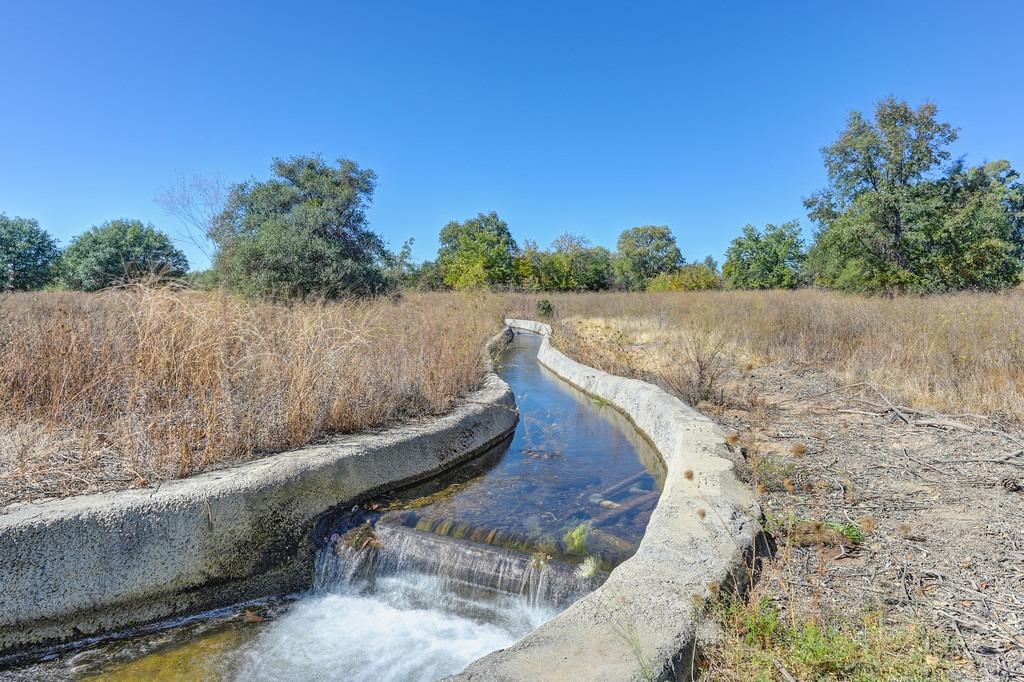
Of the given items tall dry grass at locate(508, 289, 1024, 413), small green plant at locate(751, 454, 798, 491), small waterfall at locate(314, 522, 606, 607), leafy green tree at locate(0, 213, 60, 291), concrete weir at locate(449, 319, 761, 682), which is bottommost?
small waterfall at locate(314, 522, 606, 607)

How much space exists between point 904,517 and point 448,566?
9.87ft

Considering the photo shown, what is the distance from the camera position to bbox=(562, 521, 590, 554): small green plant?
12.8 feet

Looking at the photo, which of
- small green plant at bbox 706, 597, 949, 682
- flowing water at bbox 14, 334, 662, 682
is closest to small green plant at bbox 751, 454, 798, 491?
flowing water at bbox 14, 334, 662, 682

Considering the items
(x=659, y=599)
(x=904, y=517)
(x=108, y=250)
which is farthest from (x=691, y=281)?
(x=659, y=599)

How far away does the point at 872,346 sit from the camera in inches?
332

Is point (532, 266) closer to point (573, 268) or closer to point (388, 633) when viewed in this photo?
point (573, 268)

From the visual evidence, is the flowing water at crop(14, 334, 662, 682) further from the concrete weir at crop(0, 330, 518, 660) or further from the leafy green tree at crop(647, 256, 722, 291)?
the leafy green tree at crop(647, 256, 722, 291)

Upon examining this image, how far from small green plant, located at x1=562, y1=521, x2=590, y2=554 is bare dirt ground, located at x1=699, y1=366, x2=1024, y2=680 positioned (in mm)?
1276

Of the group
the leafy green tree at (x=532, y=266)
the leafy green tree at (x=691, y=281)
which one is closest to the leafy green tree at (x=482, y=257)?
the leafy green tree at (x=532, y=266)

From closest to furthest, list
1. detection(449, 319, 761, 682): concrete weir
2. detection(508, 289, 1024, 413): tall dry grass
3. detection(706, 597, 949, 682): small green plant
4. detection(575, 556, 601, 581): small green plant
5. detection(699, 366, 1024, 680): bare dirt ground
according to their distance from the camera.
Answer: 1. detection(706, 597, 949, 682): small green plant
2. detection(449, 319, 761, 682): concrete weir
3. detection(699, 366, 1024, 680): bare dirt ground
4. detection(575, 556, 601, 581): small green plant
5. detection(508, 289, 1024, 413): tall dry grass

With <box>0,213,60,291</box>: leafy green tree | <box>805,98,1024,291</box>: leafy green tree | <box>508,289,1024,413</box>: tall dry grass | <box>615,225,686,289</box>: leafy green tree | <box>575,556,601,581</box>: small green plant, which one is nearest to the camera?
<box>575,556,601,581</box>: small green plant

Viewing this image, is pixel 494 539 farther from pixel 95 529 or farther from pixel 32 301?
pixel 32 301

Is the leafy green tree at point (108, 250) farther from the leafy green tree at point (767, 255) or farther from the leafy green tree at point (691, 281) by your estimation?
the leafy green tree at point (767, 255)

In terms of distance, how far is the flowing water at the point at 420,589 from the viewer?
3158 mm
